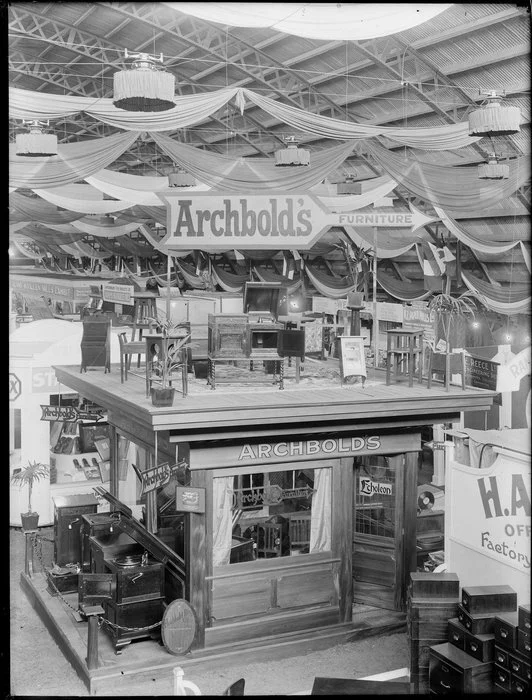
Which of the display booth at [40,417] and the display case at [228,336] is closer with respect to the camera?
the display case at [228,336]

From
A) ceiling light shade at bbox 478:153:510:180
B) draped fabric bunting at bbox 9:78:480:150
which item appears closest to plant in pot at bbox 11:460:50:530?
draped fabric bunting at bbox 9:78:480:150

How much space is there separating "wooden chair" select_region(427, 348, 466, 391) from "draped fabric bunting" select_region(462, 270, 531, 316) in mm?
5430

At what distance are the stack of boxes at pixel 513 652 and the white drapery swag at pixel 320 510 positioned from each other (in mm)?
2286

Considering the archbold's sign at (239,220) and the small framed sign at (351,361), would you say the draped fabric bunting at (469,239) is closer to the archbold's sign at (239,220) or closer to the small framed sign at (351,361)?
the small framed sign at (351,361)

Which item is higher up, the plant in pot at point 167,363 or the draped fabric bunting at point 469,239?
the draped fabric bunting at point 469,239

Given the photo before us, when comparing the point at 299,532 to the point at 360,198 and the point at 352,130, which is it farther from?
the point at 360,198

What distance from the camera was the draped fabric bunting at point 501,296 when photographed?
13.9 metres

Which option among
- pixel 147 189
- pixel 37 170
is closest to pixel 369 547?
pixel 37 170

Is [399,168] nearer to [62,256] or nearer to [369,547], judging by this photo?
[369,547]

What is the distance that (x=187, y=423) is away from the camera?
7.12m

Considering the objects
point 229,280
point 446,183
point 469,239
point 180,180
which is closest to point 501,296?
point 469,239

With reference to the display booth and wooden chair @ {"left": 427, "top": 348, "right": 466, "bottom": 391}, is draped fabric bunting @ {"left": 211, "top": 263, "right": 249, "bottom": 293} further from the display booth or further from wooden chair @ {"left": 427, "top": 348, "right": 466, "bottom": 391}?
wooden chair @ {"left": 427, "top": 348, "right": 466, "bottom": 391}

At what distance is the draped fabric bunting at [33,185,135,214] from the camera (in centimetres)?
1173

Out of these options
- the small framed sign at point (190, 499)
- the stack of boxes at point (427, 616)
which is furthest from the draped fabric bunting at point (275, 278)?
the stack of boxes at point (427, 616)
